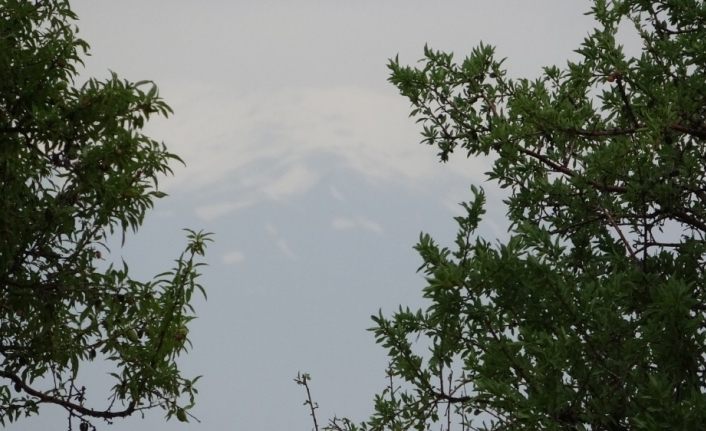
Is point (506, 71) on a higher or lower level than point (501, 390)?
higher

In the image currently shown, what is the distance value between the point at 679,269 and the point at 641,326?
6.16 feet

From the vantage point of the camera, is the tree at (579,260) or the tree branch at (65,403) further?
the tree branch at (65,403)

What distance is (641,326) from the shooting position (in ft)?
20.8

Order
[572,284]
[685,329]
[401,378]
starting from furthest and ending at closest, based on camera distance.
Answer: [401,378] → [572,284] → [685,329]

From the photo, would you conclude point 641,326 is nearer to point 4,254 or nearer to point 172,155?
point 172,155

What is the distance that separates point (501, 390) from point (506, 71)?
5.53 meters

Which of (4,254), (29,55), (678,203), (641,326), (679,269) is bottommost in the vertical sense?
(641,326)

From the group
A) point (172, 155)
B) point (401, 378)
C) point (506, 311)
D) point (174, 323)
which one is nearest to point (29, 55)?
point (172, 155)

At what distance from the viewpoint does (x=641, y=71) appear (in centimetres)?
892

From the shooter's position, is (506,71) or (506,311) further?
(506,71)

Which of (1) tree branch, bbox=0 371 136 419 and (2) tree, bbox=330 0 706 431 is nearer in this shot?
(2) tree, bbox=330 0 706 431

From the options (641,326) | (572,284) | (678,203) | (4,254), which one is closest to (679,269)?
(678,203)

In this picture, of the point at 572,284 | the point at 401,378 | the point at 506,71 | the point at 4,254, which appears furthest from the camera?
the point at 506,71

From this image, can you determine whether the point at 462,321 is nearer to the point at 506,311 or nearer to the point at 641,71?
the point at 506,311
